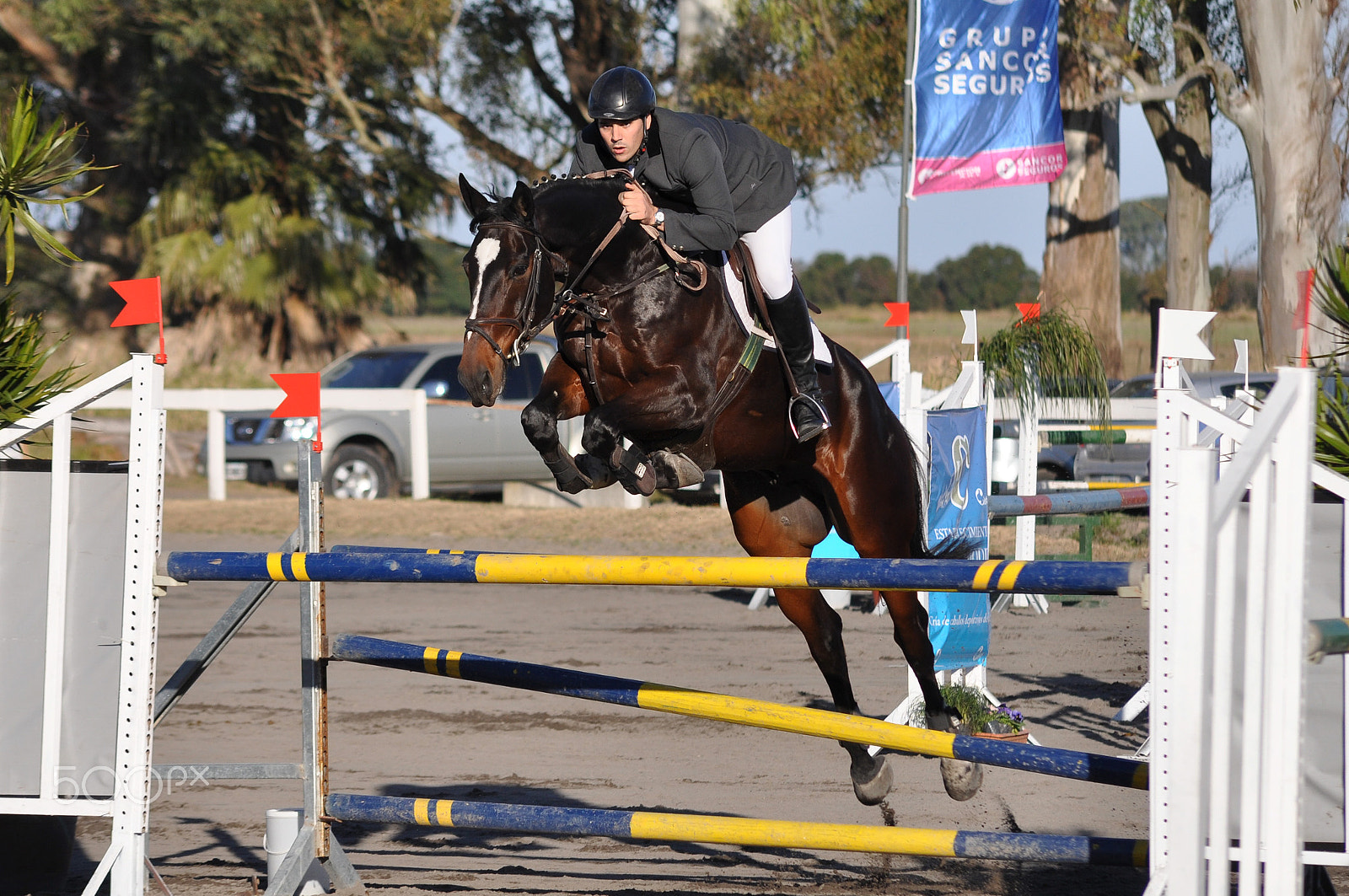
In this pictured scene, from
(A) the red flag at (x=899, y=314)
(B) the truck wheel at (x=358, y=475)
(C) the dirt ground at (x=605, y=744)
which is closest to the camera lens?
(C) the dirt ground at (x=605, y=744)

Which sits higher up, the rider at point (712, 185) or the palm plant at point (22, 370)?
the rider at point (712, 185)

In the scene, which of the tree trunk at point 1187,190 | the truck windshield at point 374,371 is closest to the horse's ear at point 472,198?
the truck windshield at point 374,371

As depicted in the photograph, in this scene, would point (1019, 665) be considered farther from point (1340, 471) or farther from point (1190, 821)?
point (1190, 821)

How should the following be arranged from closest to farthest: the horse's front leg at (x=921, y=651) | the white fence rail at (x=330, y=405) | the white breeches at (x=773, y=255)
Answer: the white breeches at (x=773, y=255) < the horse's front leg at (x=921, y=651) < the white fence rail at (x=330, y=405)

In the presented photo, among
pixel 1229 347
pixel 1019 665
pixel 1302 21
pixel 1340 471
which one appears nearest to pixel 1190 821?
pixel 1340 471

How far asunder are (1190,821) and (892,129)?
45.9ft

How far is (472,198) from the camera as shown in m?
3.68

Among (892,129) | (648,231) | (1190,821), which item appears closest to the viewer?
(1190,821)

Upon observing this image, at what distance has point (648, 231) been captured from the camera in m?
3.80

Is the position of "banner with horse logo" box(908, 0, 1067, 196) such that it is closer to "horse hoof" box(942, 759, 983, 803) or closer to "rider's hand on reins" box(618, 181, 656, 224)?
"rider's hand on reins" box(618, 181, 656, 224)

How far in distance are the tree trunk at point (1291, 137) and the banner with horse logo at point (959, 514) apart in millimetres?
6669

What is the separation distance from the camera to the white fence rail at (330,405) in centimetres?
1202

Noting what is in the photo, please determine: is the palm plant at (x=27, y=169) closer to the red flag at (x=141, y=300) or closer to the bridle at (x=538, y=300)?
the red flag at (x=141, y=300)

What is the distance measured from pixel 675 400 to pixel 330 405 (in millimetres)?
8938
